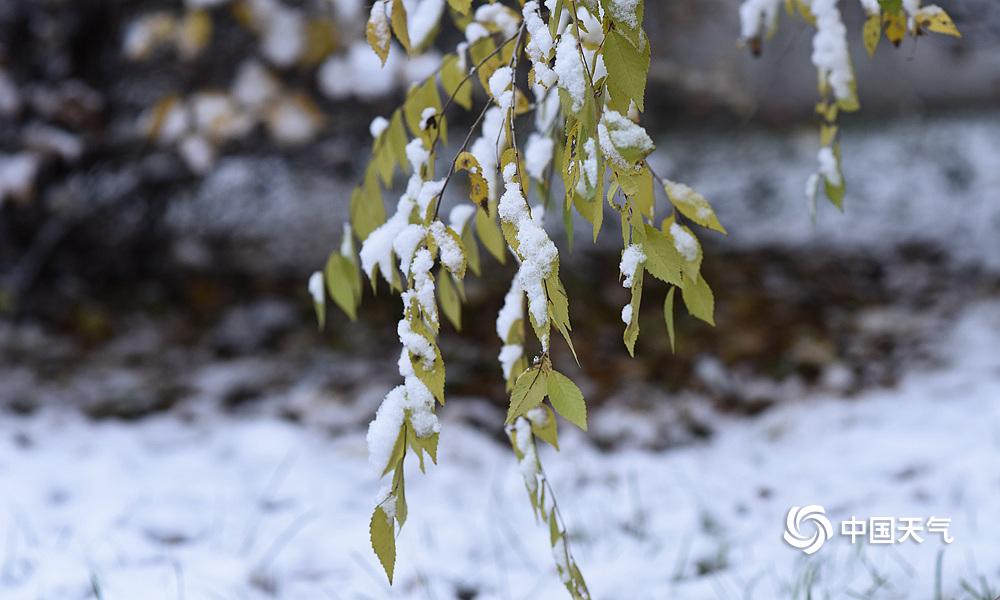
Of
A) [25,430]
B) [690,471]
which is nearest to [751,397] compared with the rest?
[690,471]

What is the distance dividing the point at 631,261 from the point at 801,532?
1010mm

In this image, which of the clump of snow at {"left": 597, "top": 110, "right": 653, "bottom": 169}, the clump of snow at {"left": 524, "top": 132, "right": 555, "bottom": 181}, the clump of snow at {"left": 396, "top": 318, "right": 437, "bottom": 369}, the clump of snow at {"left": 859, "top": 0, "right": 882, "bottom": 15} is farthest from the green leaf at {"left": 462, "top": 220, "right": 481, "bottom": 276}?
the clump of snow at {"left": 859, "top": 0, "right": 882, "bottom": 15}

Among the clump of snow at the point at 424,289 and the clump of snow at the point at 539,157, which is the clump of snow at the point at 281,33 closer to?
the clump of snow at the point at 539,157

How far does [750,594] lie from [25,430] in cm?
170

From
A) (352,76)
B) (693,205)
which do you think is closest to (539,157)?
(693,205)

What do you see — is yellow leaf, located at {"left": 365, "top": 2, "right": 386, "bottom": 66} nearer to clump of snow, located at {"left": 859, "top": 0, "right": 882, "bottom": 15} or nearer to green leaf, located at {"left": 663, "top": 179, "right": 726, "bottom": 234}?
green leaf, located at {"left": 663, "top": 179, "right": 726, "bottom": 234}

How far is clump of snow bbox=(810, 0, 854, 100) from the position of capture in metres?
1.05

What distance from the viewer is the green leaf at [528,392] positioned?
74cm

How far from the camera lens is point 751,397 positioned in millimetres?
2377

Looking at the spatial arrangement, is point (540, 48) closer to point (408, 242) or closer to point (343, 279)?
point (408, 242)

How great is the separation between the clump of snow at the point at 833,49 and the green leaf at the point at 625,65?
46 centimetres

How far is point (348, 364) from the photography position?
2.57 meters

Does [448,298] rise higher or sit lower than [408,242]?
lower

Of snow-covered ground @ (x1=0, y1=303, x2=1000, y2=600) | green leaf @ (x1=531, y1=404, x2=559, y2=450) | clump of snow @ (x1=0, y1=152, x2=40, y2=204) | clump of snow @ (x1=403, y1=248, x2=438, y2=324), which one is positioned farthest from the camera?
clump of snow @ (x1=0, y1=152, x2=40, y2=204)
